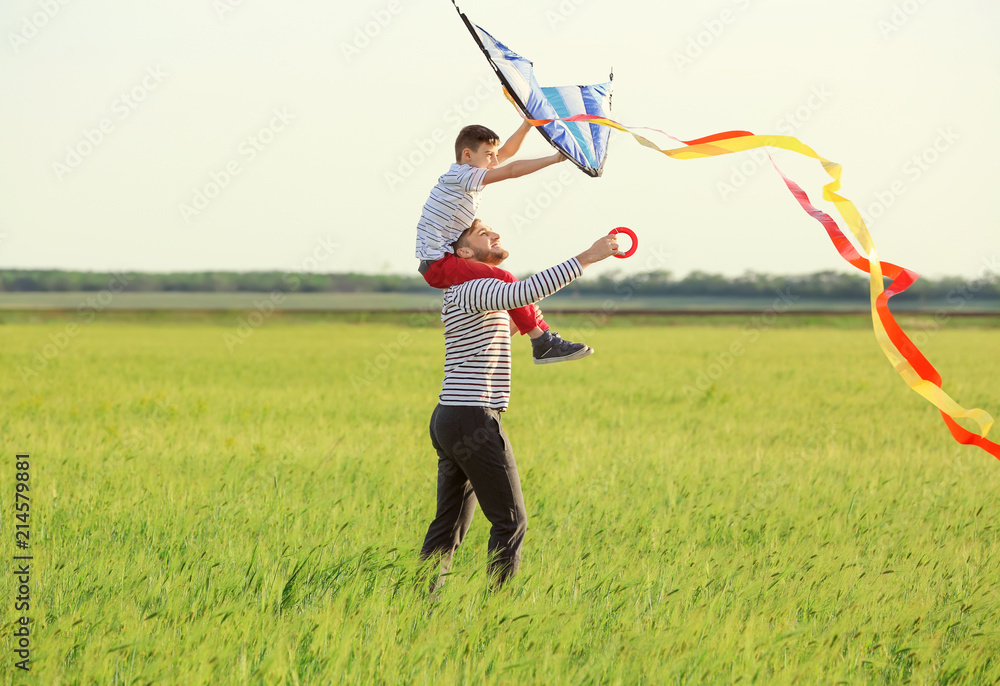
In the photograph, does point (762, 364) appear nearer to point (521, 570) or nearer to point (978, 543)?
point (978, 543)

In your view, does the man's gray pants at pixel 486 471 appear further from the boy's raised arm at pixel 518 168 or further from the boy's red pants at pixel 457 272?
the boy's raised arm at pixel 518 168

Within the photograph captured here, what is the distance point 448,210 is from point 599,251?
70cm

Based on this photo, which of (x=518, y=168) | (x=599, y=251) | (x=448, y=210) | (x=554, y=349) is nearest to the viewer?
(x=599, y=251)

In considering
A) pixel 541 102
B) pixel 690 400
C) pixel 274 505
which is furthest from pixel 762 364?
pixel 541 102

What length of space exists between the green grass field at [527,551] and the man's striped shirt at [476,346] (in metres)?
0.86

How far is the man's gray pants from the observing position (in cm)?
371

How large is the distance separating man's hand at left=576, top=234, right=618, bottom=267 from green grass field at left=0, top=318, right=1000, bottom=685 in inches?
59.7

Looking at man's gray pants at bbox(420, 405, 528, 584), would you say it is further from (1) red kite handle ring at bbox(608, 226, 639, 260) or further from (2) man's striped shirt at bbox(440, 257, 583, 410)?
(1) red kite handle ring at bbox(608, 226, 639, 260)

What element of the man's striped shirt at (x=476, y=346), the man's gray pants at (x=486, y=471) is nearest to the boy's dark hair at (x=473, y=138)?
the man's striped shirt at (x=476, y=346)

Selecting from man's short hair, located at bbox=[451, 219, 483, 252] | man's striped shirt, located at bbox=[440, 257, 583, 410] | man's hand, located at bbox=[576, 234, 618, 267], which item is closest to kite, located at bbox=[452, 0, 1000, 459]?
man's hand, located at bbox=[576, 234, 618, 267]

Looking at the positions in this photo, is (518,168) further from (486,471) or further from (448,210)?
(486,471)

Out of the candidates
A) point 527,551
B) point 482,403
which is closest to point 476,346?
point 482,403

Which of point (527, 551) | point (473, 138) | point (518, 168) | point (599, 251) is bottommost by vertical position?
point (527, 551)

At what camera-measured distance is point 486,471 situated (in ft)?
12.2
